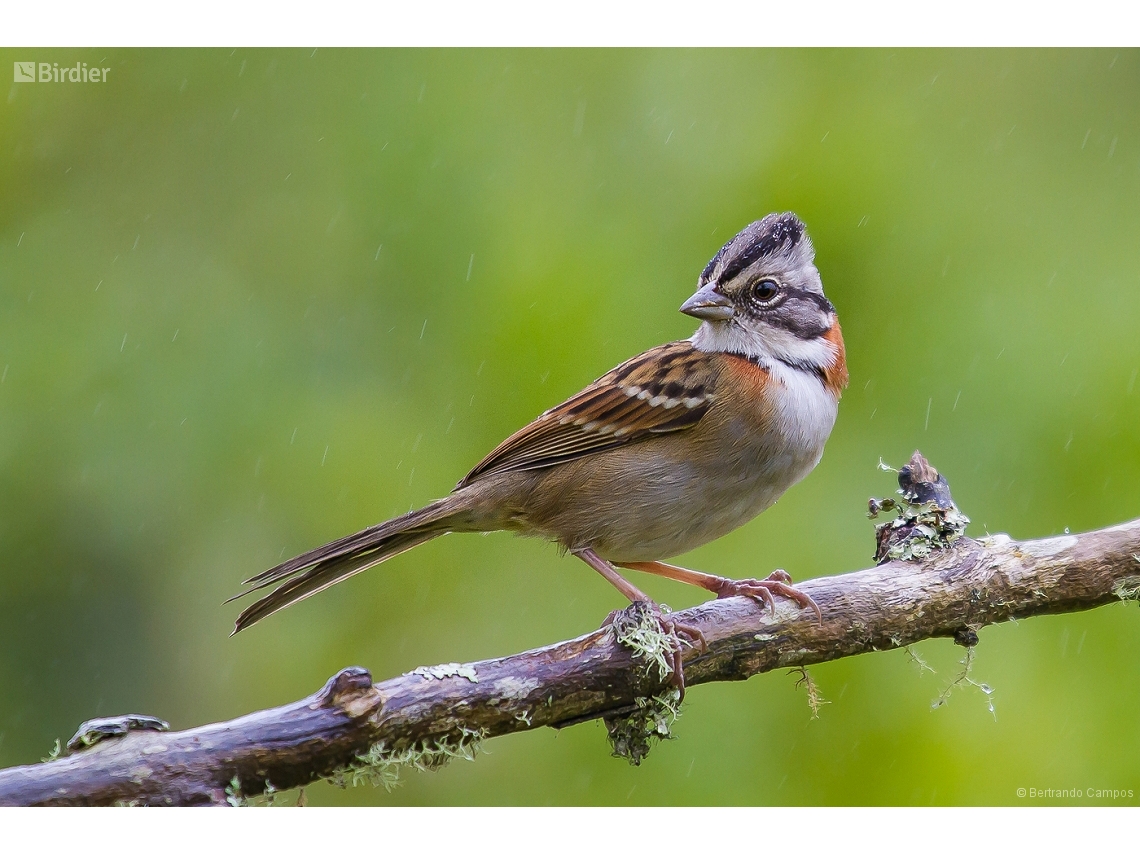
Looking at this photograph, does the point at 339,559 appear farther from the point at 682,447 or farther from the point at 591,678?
the point at 682,447

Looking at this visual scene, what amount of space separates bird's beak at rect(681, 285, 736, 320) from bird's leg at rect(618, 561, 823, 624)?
103 centimetres

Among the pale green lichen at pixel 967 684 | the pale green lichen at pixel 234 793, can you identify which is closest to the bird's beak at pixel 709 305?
the pale green lichen at pixel 967 684

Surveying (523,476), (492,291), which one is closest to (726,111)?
(492,291)

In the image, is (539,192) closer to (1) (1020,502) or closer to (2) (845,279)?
(2) (845,279)

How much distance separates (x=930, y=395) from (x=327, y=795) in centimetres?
315

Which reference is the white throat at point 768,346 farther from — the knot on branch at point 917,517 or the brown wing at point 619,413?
the knot on branch at point 917,517

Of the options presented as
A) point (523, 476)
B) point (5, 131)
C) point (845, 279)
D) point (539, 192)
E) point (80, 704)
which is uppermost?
point (5, 131)

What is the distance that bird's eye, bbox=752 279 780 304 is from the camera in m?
4.37

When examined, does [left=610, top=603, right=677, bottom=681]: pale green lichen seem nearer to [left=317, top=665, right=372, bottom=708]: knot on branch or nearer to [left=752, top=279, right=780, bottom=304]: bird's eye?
[left=317, top=665, right=372, bottom=708]: knot on branch

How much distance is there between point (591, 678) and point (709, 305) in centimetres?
155

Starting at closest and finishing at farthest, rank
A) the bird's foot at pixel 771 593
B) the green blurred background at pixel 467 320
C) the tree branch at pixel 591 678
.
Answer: the tree branch at pixel 591 678 < the bird's foot at pixel 771 593 < the green blurred background at pixel 467 320

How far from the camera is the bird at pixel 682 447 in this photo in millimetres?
4184

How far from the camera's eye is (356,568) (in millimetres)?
4316

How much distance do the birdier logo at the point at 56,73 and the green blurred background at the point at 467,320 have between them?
73 millimetres
